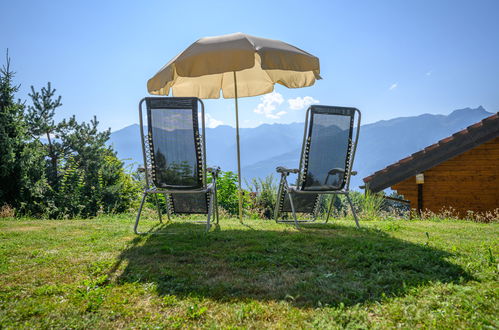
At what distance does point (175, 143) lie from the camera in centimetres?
399

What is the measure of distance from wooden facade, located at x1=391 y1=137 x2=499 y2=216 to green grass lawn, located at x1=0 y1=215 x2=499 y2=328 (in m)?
5.75

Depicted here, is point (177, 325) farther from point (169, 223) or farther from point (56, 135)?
point (56, 135)

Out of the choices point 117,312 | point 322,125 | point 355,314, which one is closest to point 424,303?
point 355,314

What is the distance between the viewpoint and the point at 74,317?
1740 mm

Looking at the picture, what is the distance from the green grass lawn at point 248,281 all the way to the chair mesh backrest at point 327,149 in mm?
1012

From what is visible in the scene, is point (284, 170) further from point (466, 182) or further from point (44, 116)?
point (44, 116)

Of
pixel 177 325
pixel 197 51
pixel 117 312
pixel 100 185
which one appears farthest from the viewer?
pixel 100 185

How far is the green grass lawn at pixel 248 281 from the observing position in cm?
172

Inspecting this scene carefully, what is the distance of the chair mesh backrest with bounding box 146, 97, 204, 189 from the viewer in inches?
152

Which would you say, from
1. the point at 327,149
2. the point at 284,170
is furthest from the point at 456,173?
the point at 284,170

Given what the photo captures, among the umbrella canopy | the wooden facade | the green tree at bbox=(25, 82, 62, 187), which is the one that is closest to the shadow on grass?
the umbrella canopy

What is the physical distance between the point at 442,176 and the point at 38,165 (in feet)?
32.2

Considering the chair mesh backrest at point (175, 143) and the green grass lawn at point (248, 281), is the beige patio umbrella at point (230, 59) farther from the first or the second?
the green grass lawn at point (248, 281)

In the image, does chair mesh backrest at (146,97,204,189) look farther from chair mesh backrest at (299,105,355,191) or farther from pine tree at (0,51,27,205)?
pine tree at (0,51,27,205)
